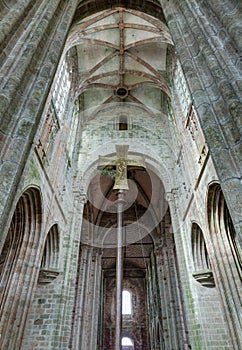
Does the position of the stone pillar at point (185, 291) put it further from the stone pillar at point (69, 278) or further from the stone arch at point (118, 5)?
the stone arch at point (118, 5)

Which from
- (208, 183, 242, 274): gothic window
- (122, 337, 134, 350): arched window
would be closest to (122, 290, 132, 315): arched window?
(122, 337, 134, 350): arched window

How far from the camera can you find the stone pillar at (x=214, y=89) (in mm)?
3455

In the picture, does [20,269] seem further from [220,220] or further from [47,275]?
[220,220]

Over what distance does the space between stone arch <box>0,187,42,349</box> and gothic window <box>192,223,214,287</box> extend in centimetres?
494

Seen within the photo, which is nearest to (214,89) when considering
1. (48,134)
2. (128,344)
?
(48,134)

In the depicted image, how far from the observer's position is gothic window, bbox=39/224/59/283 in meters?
8.16

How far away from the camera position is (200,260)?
8.34m

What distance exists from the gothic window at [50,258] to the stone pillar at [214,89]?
6293 mm

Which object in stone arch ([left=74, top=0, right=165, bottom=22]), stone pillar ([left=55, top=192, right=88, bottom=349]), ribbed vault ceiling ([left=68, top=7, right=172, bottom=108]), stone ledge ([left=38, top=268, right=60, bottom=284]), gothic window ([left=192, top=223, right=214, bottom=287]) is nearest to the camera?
stone pillar ([left=55, top=192, right=88, bottom=349])

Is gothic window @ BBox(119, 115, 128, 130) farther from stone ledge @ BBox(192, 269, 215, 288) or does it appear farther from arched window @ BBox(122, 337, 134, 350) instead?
arched window @ BBox(122, 337, 134, 350)

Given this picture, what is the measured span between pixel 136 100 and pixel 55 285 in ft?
33.1

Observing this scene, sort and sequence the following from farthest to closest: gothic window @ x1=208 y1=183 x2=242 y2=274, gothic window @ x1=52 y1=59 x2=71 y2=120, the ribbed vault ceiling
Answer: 1. the ribbed vault ceiling
2. gothic window @ x1=52 y1=59 x2=71 y2=120
3. gothic window @ x1=208 y1=183 x2=242 y2=274

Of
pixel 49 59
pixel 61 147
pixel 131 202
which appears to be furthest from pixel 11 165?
pixel 131 202

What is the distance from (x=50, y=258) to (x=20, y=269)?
7.38 ft
